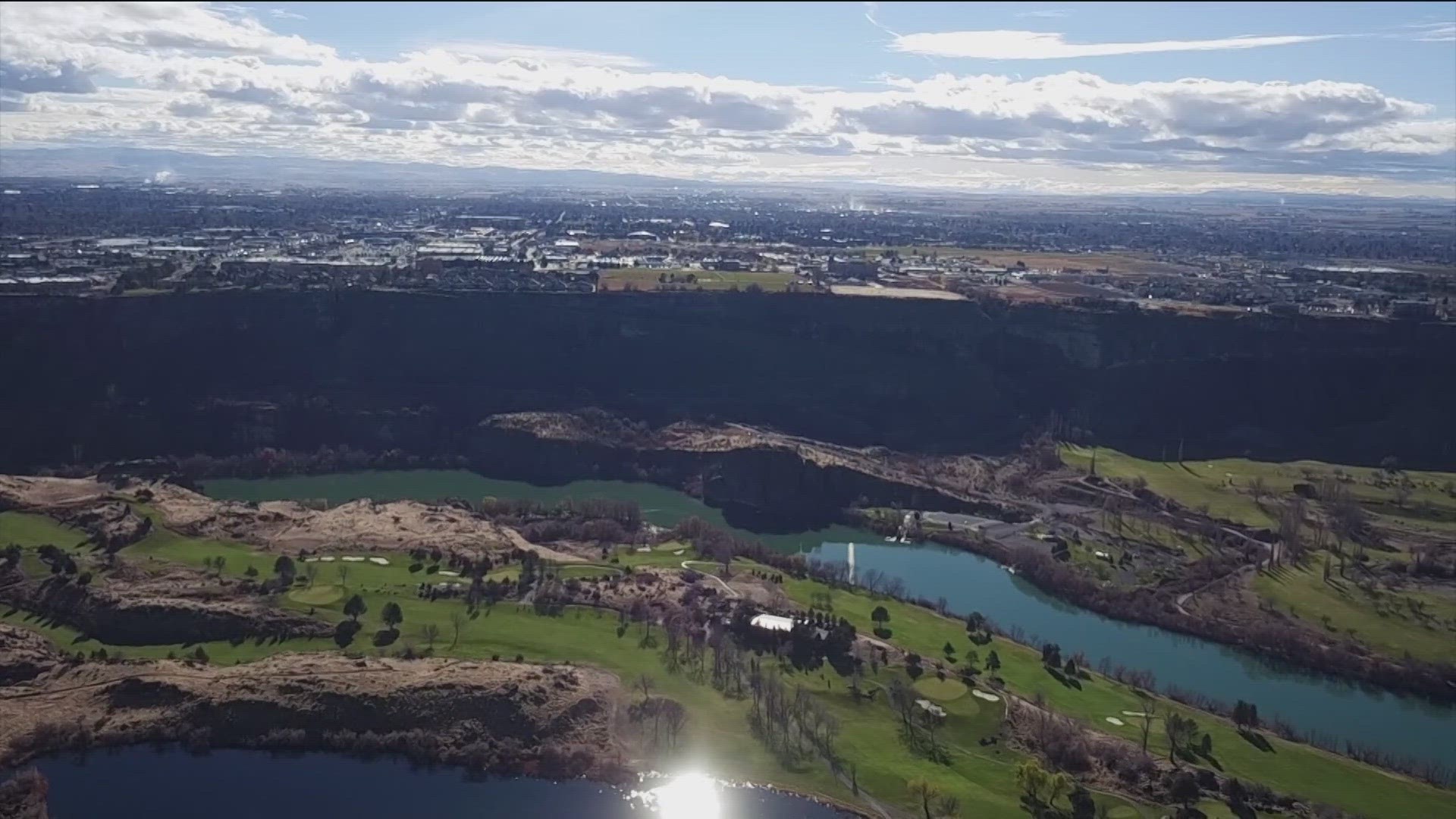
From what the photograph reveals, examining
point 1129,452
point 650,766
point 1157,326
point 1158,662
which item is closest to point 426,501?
point 650,766

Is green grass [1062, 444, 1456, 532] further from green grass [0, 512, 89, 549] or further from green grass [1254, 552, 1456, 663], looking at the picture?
green grass [0, 512, 89, 549]

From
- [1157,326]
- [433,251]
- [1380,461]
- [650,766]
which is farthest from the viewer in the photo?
[433,251]

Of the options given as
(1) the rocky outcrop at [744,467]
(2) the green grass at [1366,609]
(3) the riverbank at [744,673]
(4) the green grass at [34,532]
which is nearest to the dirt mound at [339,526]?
(3) the riverbank at [744,673]

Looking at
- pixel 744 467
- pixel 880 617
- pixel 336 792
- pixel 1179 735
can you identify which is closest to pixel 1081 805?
pixel 1179 735

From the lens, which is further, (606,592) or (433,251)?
(433,251)

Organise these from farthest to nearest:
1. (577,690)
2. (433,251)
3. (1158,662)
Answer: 1. (433,251)
2. (1158,662)
3. (577,690)

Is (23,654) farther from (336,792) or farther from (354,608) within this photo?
(336,792)

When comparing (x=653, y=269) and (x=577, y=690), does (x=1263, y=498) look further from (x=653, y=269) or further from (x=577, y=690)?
(x=653, y=269)
